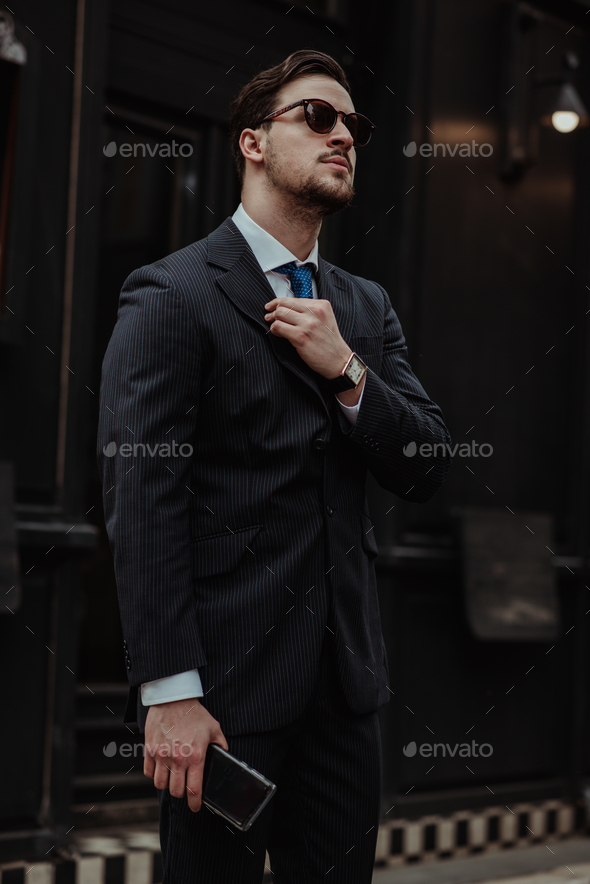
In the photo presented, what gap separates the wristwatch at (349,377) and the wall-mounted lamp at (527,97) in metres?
3.77

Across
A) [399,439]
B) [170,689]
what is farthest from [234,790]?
[399,439]

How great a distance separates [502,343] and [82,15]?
2.68 m

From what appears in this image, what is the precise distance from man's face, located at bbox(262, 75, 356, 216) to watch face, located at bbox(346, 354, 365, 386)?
346mm

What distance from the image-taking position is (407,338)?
4984mm

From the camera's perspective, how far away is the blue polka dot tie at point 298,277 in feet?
6.95

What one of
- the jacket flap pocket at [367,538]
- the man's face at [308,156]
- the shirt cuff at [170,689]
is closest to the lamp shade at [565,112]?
the man's face at [308,156]

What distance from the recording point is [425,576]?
507 centimetres

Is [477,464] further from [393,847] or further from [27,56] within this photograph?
[27,56]

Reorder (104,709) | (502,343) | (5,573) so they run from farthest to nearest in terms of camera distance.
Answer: (502,343) → (104,709) → (5,573)

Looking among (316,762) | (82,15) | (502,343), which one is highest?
(82,15)

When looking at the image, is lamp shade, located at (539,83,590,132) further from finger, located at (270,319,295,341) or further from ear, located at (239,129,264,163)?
finger, located at (270,319,295,341)

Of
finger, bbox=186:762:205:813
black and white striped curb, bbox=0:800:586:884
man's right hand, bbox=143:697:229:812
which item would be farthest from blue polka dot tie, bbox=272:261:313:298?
black and white striped curb, bbox=0:800:586:884

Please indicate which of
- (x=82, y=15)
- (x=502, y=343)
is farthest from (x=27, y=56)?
(x=502, y=343)

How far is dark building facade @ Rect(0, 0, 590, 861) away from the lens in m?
3.82
